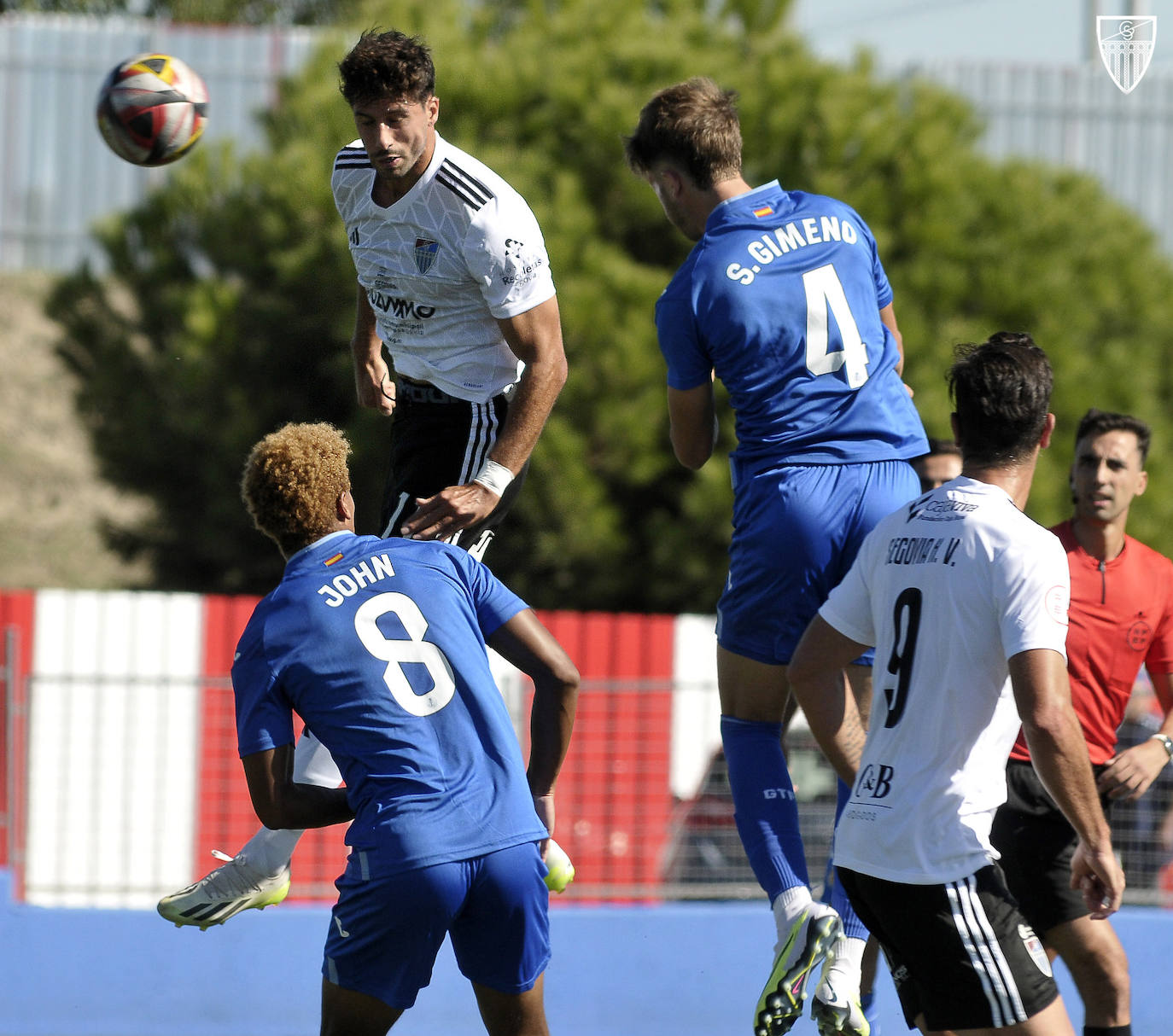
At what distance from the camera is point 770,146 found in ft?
49.9

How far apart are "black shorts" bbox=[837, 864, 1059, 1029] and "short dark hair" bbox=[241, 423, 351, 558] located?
167 centimetres

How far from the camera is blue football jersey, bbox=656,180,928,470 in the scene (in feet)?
14.9

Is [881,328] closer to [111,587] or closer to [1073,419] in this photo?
[1073,419]

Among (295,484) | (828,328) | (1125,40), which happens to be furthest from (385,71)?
(1125,40)

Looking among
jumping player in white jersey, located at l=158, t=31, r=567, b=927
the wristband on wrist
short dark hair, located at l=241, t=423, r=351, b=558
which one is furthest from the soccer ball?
short dark hair, located at l=241, t=423, r=351, b=558

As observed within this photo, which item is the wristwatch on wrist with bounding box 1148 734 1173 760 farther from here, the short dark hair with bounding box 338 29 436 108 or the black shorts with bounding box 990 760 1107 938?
the short dark hair with bounding box 338 29 436 108

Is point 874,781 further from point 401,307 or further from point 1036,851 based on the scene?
point 401,307

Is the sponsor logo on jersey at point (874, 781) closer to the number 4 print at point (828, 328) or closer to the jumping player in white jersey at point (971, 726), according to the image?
the jumping player in white jersey at point (971, 726)

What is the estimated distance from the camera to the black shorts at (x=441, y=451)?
15.4 ft

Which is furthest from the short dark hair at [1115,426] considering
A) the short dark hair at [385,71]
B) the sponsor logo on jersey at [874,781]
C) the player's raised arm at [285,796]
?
the player's raised arm at [285,796]

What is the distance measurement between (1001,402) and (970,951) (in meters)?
1.33

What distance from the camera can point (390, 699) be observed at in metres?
3.80

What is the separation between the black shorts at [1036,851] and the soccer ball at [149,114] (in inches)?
152

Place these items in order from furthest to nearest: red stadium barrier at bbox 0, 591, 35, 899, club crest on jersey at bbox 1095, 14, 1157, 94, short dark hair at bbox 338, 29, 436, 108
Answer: red stadium barrier at bbox 0, 591, 35, 899 < club crest on jersey at bbox 1095, 14, 1157, 94 < short dark hair at bbox 338, 29, 436, 108
